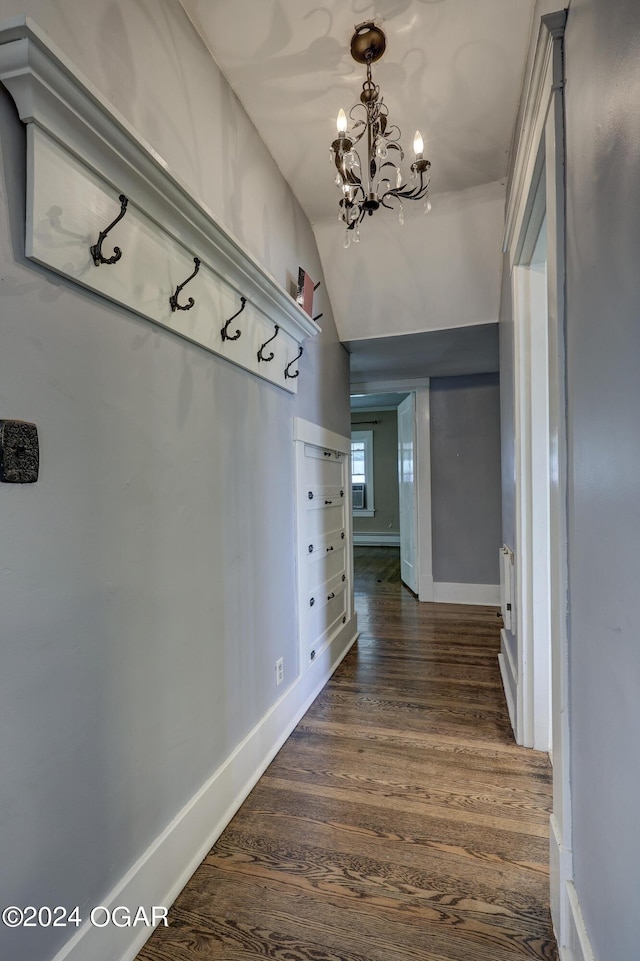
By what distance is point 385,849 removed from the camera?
1380 mm

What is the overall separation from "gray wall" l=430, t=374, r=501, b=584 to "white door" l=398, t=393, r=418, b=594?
191 mm

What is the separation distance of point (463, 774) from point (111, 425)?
1766mm

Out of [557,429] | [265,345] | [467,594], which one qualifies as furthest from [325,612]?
[467,594]

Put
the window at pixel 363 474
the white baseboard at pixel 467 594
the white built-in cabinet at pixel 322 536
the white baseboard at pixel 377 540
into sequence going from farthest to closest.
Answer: the window at pixel 363 474 → the white baseboard at pixel 377 540 → the white baseboard at pixel 467 594 → the white built-in cabinet at pixel 322 536

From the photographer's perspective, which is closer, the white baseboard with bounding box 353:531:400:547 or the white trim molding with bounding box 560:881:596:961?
the white trim molding with bounding box 560:881:596:961

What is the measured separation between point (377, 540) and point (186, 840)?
693cm

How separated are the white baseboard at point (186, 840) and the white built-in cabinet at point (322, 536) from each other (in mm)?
414

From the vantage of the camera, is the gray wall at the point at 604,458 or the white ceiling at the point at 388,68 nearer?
the gray wall at the point at 604,458

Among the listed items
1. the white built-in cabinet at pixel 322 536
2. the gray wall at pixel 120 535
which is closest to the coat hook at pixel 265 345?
the gray wall at pixel 120 535

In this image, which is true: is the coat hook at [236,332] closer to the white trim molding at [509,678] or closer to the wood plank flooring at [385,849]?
the wood plank flooring at [385,849]

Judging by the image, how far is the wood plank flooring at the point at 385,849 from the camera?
1.10m

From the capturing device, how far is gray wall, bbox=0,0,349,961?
0.82m

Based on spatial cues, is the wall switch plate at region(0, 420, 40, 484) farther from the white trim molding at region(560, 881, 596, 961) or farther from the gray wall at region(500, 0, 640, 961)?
A: the white trim molding at region(560, 881, 596, 961)

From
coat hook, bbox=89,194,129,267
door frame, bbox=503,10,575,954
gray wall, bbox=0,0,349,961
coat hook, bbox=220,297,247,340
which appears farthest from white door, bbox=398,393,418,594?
coat hook, bbox=89,194,129,267
